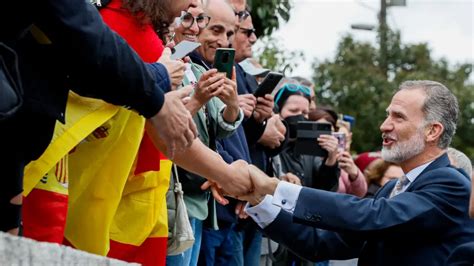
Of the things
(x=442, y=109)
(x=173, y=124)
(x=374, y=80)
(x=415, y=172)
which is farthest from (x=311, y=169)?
(x=374, y=80)

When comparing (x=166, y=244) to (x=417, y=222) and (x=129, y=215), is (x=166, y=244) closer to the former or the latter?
(x=129, y=215)

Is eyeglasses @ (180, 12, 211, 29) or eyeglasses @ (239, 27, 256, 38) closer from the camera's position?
eyeglasses @ (180, 12, 211, 29)

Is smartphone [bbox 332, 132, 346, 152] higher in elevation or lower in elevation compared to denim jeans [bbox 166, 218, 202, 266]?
lower

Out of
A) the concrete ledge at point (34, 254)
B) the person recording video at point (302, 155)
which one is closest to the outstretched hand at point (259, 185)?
the concrete ledge at point (34, 254)

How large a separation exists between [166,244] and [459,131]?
115 ft

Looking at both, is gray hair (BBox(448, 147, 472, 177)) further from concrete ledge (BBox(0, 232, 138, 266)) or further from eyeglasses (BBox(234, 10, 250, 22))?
concrete ledge (BBox(0, 232, 138, 266))

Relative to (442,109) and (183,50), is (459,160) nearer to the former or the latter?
(442,109)

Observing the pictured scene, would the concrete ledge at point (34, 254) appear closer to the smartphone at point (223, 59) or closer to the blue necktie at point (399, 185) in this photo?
the smartphone at point (223, 59)

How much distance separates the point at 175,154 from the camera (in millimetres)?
4484

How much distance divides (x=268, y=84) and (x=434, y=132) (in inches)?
48.8

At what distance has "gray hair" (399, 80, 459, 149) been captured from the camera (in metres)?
6.27

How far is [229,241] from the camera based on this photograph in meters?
6.78

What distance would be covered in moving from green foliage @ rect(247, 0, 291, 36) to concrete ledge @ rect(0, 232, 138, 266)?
27.0 ft

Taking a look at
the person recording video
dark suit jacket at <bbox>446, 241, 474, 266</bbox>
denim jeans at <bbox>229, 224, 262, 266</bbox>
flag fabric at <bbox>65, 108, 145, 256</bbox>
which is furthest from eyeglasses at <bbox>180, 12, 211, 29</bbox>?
the person recording video
